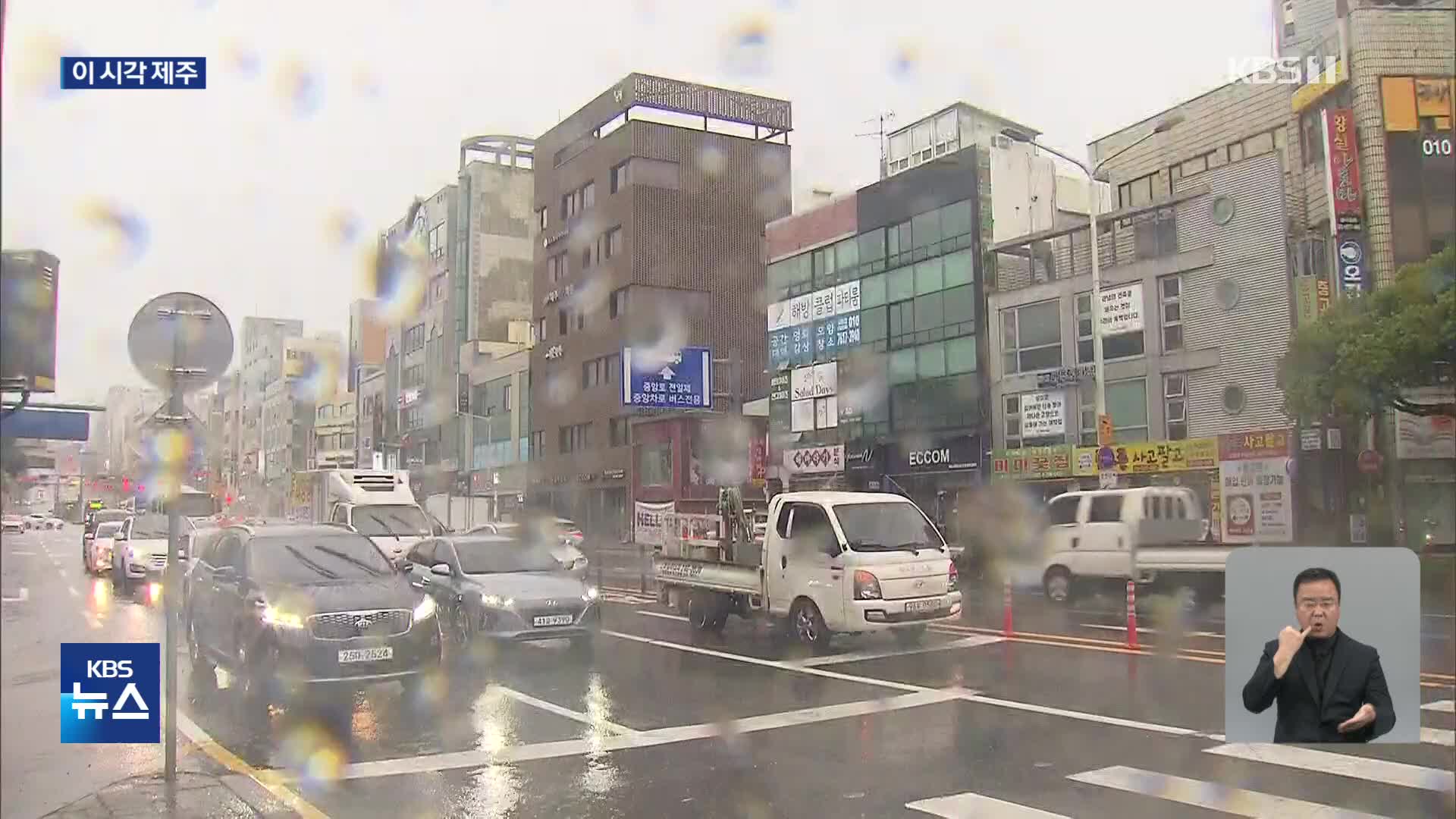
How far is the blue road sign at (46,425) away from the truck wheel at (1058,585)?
11.6 meters

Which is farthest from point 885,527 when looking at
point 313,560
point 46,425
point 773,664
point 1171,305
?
point 46,425

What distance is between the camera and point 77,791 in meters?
5.83

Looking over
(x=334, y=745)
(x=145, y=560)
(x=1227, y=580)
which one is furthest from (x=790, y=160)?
(x=1227, y=580)

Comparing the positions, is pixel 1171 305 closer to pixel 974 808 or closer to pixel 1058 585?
pixel 1058 585

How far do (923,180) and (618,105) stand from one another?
9077 mm

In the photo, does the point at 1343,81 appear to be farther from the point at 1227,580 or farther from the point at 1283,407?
the point at 1227,580

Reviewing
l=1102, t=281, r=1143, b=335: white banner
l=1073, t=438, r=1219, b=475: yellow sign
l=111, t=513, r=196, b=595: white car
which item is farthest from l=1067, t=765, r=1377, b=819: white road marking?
l=111, t=513, r=196, b=595: white car

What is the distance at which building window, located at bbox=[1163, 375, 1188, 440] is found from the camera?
14125 millimetres

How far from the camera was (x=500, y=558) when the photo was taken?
480 inches

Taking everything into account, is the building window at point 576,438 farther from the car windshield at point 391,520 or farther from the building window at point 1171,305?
the building window at point 1171,305

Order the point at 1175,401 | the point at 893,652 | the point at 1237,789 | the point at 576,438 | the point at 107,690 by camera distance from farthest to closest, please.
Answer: the point at 576,438
the point at 1175,401
the point at 893,652
the point at 1237,789
the point at 107,690

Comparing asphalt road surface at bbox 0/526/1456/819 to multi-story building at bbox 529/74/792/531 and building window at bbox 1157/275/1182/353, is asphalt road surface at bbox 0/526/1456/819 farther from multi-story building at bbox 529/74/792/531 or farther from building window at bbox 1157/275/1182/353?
multi-story building at bbox 529/74/792/531

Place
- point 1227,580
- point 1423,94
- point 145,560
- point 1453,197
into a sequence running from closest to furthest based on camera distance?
Answer: 1. point 1227,580
2. point 1453,197
3. point 1423,94
4. point 145,560

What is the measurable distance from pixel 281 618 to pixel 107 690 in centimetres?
362
